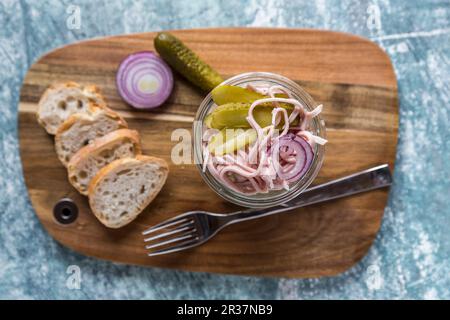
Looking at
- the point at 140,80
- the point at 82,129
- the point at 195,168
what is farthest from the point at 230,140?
the point at 82,129

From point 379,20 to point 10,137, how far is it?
1.60 meters

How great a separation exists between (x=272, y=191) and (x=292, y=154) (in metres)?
0.20

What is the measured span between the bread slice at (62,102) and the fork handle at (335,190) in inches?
27.6

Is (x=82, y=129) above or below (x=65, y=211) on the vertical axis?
above

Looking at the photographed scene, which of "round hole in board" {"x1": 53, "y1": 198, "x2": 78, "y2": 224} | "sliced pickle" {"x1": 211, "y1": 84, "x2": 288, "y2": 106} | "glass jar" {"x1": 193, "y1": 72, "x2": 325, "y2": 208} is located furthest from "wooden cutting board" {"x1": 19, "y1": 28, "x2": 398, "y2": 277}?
"sliced pickle" {"x1": 211, "y1": 84, "x2": 288, "y2": 106}

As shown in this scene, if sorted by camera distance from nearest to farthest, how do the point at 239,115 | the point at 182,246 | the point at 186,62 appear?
the point at 239,115
the point at 186,62
the point at 182,246

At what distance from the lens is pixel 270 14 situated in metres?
2.05

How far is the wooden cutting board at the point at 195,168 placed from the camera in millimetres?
1929

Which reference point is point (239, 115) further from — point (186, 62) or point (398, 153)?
point (398, 153)

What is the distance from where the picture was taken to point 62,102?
1937 mm

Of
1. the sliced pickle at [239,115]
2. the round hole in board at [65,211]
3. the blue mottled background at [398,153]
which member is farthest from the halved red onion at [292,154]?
the round hole in board at [65,211]

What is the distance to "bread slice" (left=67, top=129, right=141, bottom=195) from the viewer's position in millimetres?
1874

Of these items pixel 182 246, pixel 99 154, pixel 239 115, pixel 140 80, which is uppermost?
pixel 140 80

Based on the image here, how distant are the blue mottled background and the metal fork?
0.54 ft
